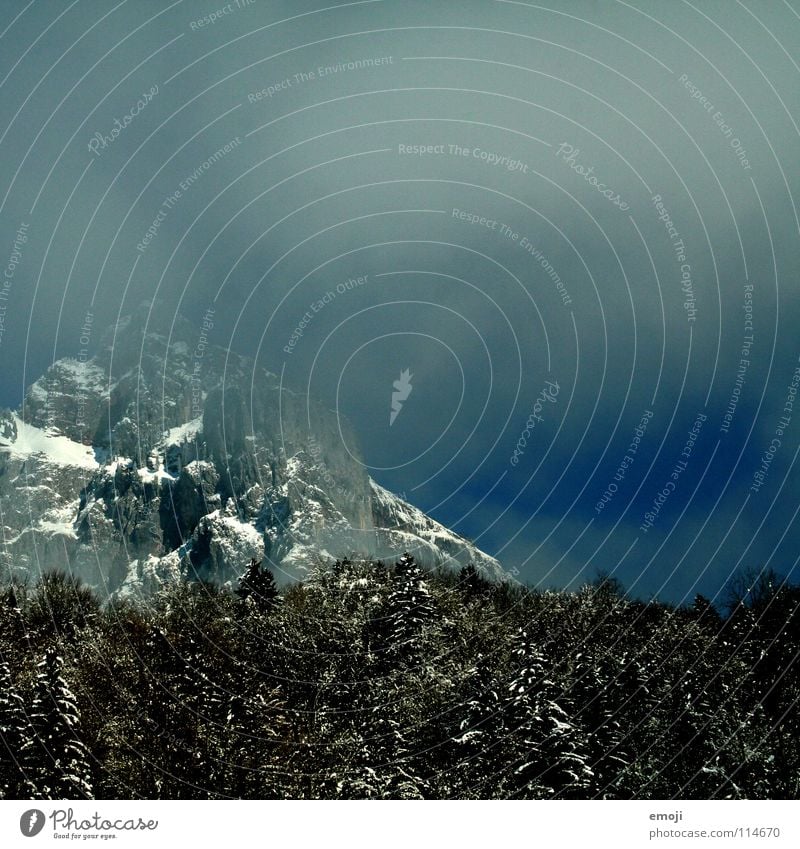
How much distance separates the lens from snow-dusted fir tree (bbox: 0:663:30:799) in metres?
45.3

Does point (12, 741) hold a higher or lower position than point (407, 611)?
lower

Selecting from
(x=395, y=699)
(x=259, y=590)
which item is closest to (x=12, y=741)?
(x=395, y=699)

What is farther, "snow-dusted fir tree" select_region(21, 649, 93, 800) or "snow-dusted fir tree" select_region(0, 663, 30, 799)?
"snow-dusted fir tree" select_region(0, 663, 30, 799)

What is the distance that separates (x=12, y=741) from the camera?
154ft

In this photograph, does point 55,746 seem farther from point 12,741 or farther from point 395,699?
point 395,699

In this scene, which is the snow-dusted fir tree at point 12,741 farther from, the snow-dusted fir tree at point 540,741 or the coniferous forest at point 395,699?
the snow-dusted fir tree at point 540,741

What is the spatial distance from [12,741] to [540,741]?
27.1 meters

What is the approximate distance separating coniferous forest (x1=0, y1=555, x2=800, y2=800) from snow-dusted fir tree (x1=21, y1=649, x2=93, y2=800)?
0.09 m

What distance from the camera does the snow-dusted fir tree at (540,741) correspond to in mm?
50312

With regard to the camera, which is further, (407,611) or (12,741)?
(407,611)
